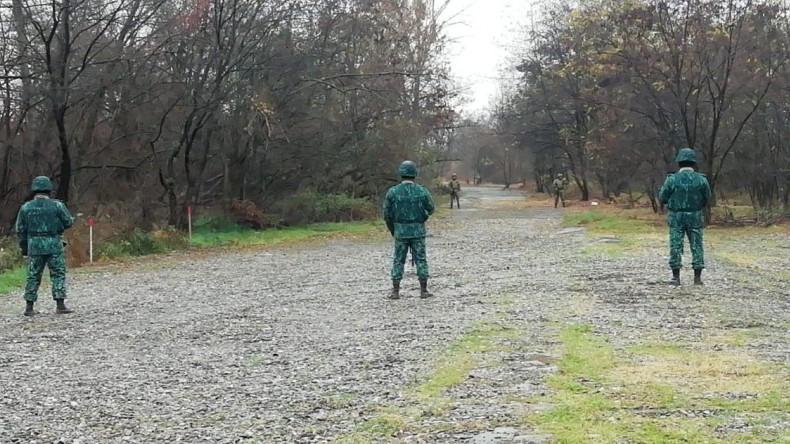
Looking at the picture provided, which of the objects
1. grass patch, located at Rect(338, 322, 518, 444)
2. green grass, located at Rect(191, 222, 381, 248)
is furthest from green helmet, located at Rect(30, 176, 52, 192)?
green grass, located at Rect(191, 222, 381, 248)

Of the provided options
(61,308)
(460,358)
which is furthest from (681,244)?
(61,308)

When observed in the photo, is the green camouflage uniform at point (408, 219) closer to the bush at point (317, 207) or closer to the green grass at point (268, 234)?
the green grass at point (268, 234)

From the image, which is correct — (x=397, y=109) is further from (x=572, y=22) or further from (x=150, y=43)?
(x=150, y=43)

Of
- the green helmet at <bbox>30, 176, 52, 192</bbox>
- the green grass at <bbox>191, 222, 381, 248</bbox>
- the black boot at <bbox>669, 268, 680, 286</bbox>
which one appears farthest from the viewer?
the green grass at <bbox>191, 222, 381, 248</bbox>

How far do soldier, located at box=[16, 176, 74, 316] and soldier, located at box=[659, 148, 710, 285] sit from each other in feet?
28.5

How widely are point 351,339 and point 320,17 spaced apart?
65.2ft

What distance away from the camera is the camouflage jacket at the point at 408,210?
12.3 metres

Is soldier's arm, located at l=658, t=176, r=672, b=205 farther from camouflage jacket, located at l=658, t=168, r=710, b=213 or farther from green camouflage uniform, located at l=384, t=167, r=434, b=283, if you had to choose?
green camouflage uniform, located at l=384, t=167, r=434, b=283

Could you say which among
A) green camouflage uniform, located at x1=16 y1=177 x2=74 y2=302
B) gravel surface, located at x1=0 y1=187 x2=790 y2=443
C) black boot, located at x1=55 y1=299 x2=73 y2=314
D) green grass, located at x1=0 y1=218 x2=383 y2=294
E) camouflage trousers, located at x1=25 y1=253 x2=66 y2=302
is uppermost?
green camouflage uniform, located at x1=16 y1=177 x2=74 y2=302

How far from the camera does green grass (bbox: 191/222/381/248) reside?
24219 mm

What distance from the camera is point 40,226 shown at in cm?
1170

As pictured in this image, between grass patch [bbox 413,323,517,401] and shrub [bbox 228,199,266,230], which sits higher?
shrub [bbox 228,199,266,230]

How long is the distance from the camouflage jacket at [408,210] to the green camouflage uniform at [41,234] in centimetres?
451

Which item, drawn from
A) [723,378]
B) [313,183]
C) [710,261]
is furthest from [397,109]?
[723,378]
